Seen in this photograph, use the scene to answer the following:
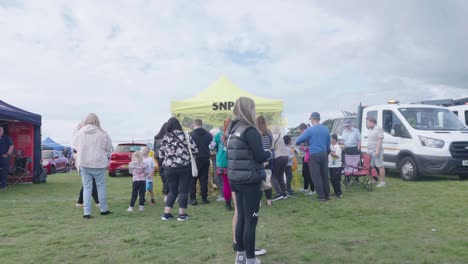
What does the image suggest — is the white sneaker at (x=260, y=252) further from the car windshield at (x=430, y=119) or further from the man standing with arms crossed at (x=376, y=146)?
the car windshield at (x=430, y=119)

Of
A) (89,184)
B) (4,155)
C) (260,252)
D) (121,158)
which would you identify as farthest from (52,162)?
(260,252)

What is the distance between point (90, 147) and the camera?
6859 millimetres

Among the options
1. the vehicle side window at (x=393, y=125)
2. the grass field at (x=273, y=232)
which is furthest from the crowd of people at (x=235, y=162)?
the vehicle side window at (x=393, y=125)

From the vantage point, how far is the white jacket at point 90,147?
6.84 metres

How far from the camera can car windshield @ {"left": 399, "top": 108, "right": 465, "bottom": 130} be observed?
1109 centimetres

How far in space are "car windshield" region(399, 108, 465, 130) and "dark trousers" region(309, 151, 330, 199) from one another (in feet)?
14.0

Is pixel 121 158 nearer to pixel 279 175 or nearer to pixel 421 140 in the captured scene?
pixel 279 175

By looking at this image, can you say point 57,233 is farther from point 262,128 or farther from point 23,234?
point 262,128

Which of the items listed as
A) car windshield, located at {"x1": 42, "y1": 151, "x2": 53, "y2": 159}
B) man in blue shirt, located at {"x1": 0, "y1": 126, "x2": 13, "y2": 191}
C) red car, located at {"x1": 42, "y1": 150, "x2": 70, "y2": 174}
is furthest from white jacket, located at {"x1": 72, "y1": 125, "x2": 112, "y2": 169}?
car windshield, located at {"x1": 42, "y1": 151, "x2": 53, "y2": 159}

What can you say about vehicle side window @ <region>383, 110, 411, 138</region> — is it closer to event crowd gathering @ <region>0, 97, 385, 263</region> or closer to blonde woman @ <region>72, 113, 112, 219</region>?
event crowd gathering @ <region>0, 97, 385, 263</region>

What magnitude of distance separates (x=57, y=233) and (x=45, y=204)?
3159 mm

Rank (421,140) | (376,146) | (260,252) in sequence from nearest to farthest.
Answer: (260,252) < (376,146) < (421,140)

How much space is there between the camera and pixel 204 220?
659 cm

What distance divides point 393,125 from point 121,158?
1128cm
